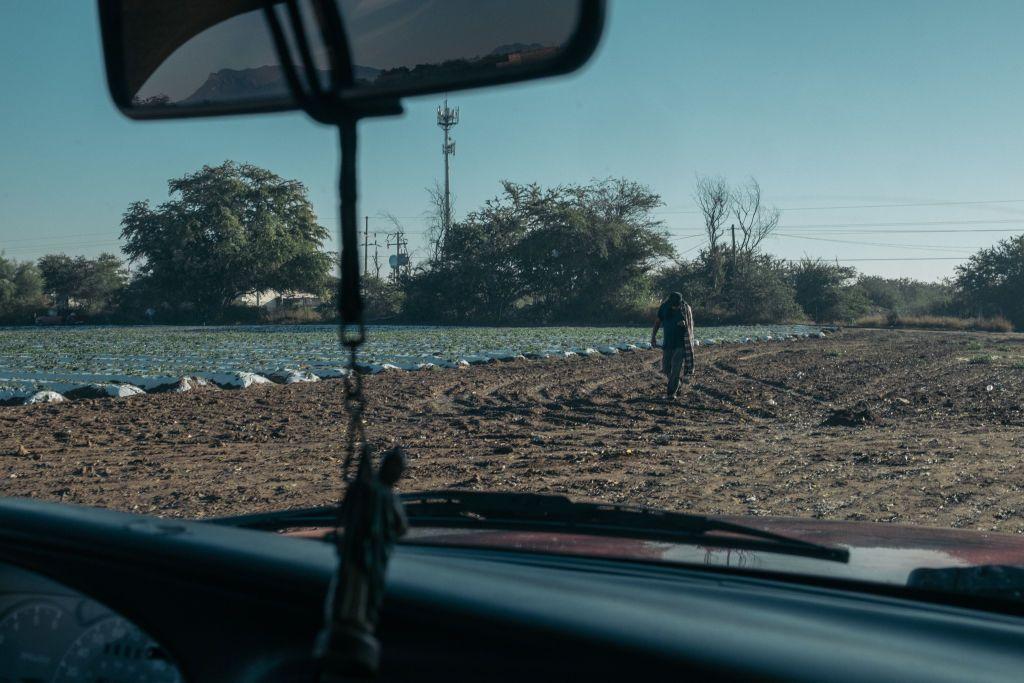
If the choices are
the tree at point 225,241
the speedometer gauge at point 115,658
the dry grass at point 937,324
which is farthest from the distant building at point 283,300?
the speedometer gauge at point 115,658

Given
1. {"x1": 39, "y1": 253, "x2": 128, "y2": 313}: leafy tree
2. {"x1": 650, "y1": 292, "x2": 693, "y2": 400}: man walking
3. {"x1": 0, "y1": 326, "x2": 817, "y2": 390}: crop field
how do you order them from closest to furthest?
{"x1": 650, "y1": 292, "x2": 693, "y2": 400}: man walking < {"x1": 0, "y1": 326, "x2": 817, "y2": 390}: crop field < {"x1": 39, "y1": 253, "x2": 128, "y2": 313}: leafy tree

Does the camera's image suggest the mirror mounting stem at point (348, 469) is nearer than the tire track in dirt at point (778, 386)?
Yes

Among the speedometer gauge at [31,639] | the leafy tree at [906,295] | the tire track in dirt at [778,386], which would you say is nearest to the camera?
the speedometer gauge at [31,639]

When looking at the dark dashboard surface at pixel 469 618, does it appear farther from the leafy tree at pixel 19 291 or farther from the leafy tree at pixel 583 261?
the leafy tree at pixel 19 291

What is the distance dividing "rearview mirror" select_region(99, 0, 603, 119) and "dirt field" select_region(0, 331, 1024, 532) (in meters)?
5.69

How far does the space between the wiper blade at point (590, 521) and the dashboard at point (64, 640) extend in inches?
42.2

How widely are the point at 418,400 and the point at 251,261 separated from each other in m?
52.2

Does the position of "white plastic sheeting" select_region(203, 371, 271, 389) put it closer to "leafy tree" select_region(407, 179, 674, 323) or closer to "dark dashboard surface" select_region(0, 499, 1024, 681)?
"dark dashboard surface" select_region(0, 499, 1024, 681)

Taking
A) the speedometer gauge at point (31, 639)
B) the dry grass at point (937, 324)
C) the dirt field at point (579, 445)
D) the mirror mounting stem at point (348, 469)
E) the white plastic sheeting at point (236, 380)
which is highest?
the dry grass at point (937, 324)

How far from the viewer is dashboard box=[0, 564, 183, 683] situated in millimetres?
1538

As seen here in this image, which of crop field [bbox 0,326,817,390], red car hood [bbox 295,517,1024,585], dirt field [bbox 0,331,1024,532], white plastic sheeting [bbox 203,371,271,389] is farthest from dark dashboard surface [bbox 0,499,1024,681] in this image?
crop field [bbox 0,326,817,390]

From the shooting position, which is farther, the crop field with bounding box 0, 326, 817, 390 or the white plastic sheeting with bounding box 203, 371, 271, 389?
the crop field with bounding box 0, 326, 817, 390

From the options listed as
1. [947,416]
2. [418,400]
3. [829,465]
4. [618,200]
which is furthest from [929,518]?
[618,200]

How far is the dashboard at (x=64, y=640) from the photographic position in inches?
60.6
